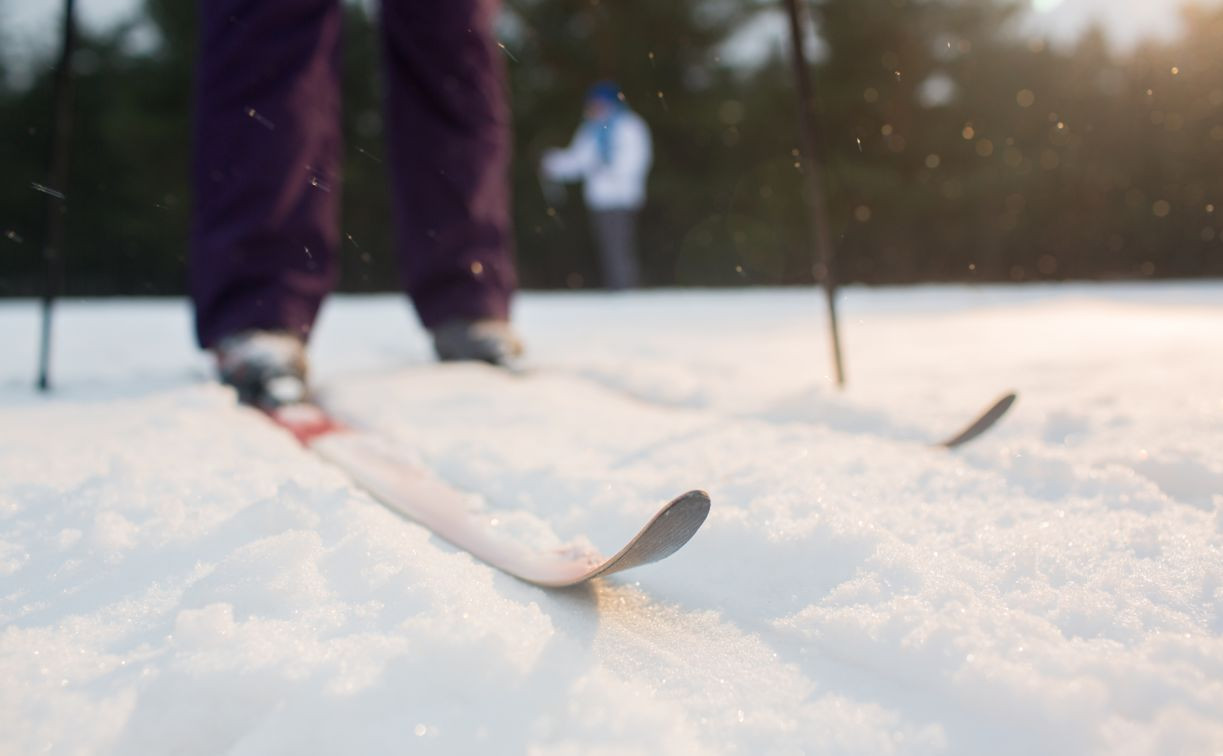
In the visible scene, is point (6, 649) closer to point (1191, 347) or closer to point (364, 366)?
point (364, 366)

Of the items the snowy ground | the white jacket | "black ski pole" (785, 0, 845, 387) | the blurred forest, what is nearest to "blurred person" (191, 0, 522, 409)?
the snowy ground

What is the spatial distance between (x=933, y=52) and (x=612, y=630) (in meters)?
14.4

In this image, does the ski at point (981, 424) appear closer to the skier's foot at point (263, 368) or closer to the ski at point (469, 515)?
the ski at point (469, 515)

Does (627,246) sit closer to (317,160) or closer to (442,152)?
(442,152)

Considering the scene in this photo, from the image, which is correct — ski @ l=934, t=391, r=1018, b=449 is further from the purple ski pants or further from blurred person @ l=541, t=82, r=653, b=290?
blurred person @ l=541, t=82, r=653, b=290

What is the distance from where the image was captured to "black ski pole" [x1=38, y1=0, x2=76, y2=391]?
1.41 meters

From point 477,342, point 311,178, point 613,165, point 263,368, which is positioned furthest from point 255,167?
point 613,165

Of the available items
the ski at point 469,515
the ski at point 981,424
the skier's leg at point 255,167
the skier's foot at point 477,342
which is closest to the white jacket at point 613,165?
the skier's foot at point 477,342

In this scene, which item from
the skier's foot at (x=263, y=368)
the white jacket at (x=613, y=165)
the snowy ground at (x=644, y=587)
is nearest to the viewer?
the snowy ground at (x=644, y=587)

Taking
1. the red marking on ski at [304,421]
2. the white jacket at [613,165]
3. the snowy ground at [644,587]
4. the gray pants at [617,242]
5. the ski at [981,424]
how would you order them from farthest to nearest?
the gray pants at [617,242], the white jacket at [613,165], the red marking on ski at [304,421], the ski at [981,424], the snowy ground at [644,587]

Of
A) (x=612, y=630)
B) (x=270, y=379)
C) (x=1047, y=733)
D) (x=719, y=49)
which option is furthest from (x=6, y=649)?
(x=719, y=49)

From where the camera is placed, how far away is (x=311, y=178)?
1.39 meters

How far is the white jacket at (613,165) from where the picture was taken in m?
6.77

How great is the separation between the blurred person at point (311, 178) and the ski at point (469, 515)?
0.79 feet
